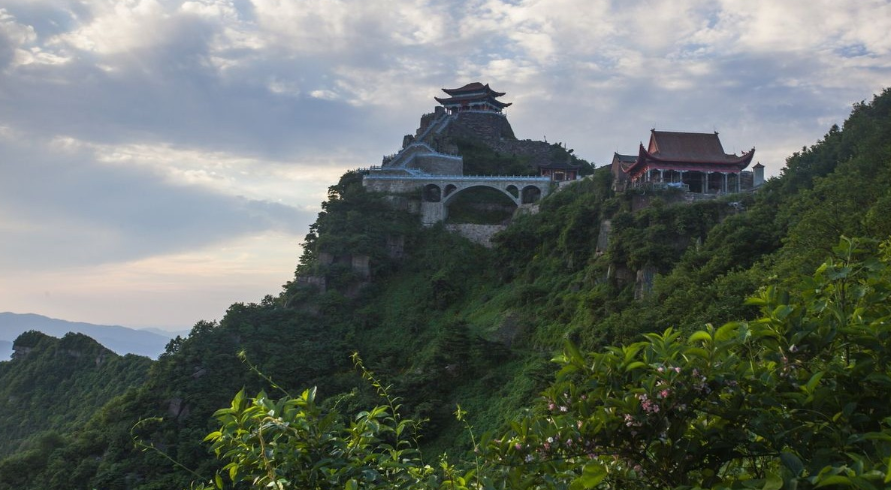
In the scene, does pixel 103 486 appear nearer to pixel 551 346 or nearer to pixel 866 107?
pixel 551 346

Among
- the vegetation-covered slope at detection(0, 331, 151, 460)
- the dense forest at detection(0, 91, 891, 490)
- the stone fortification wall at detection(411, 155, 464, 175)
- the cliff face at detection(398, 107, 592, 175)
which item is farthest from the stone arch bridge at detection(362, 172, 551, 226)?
the vegetation-covered slope at detection(0, 331, 151, 460)

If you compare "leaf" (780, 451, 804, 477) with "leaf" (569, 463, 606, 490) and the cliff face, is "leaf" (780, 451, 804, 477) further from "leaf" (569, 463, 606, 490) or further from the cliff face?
the cliff face

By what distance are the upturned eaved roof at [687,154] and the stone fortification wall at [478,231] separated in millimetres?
7664

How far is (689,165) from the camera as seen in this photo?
31250 millimetres

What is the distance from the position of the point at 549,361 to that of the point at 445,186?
2008 centimetres

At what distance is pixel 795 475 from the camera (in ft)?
10.7

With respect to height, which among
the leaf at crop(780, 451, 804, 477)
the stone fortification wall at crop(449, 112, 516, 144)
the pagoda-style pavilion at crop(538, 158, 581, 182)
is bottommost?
the leaf at crop(780, 451, 804, 477)

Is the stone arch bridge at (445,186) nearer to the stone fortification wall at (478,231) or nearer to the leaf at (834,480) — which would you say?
the stone fortification wall at (478,231)

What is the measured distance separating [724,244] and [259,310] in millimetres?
19808

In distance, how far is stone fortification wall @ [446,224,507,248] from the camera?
120ft

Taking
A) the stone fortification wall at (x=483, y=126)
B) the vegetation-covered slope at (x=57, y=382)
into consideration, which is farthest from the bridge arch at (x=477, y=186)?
the vegetation-covered slope at (x=57, y=382)

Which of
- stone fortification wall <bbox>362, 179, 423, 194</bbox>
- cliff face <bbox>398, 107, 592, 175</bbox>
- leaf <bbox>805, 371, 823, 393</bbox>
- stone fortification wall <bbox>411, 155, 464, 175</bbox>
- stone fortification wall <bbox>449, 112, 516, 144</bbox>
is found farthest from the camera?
stone fortification wall <bbox>449, 112, 516, 144</bbox>

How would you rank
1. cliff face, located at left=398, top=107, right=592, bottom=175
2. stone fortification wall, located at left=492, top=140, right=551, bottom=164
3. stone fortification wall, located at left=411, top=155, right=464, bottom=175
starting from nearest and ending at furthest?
stone fortification wall, located at left=411, top=155, right=464, bottom=175
cliff face, located at left=398, top=107, right=592, bottom=175
stone fortification wall, located at left=492, top=140, right=551, bottom=164

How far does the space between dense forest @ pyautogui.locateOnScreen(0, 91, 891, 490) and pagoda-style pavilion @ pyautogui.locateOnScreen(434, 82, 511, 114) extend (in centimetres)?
601
